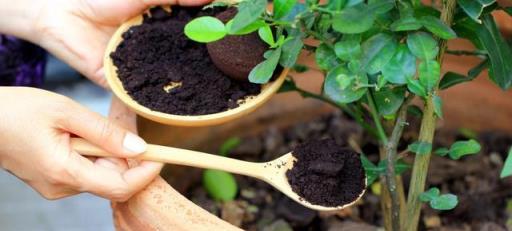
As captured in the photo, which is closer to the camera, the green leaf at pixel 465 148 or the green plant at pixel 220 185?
the green leaf at pixel 465 148

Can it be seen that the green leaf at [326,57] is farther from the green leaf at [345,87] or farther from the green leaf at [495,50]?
the green leaf at [495,50]

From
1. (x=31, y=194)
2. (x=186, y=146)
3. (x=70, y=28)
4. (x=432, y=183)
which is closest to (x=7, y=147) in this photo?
(x=70, y=28)

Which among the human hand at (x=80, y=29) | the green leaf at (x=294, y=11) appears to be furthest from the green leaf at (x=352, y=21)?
the human hand at (x=80, y=29)

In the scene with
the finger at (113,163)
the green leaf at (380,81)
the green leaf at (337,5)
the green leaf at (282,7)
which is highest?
the green leaf at (337,5)

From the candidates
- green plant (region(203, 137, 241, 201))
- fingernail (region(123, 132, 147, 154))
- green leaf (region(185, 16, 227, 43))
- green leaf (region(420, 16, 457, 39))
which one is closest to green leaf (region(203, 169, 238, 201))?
green plant (region(203, 137, 241, 201))

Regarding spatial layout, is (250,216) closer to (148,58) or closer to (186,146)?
(186,146)
